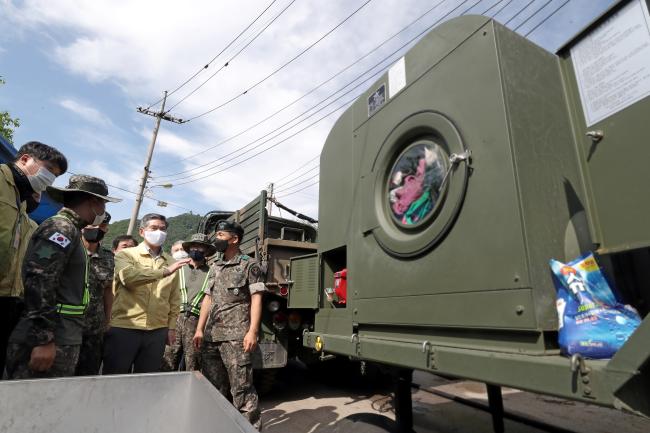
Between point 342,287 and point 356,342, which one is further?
point 342,287

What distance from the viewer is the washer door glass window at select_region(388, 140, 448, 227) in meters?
1.81

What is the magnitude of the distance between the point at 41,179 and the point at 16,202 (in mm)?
195

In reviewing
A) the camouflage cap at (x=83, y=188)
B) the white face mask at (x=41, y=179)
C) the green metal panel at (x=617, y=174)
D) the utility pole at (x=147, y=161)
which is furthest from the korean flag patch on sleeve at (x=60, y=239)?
the utility pole at (x=147, y=161)

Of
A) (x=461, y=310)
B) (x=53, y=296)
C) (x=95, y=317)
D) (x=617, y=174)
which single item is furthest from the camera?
(x=95, y=317)

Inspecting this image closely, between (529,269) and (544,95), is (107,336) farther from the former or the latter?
(544,95)

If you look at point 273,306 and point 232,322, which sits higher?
point 273,306

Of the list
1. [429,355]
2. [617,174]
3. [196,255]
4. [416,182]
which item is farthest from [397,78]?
[196,255]

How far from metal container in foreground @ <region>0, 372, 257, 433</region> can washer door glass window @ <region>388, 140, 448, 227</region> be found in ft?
4.09

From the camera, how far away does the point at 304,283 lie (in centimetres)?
312

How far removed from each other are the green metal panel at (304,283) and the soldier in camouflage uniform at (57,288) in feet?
5.00

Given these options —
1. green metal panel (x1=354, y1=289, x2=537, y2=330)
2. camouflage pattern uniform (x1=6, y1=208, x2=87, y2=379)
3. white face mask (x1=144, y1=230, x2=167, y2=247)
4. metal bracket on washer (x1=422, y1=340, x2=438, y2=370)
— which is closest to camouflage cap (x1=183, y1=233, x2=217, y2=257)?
white face mask (x1=144, y1=230, x2=167, y2=247)

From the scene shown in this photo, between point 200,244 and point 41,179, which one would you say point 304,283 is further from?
point 41,179

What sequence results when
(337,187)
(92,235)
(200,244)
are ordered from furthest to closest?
(200,244), (92,235), (337,187)

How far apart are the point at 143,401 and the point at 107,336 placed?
6.87 feet
